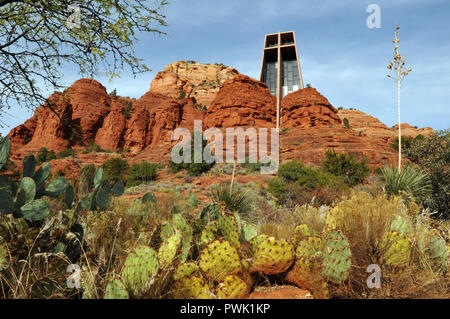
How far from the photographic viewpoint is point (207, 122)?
3438cm

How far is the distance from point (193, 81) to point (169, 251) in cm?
6018

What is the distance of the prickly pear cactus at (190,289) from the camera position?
1.83 meters

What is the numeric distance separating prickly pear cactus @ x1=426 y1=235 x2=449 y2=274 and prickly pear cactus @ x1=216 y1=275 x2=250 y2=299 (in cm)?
204

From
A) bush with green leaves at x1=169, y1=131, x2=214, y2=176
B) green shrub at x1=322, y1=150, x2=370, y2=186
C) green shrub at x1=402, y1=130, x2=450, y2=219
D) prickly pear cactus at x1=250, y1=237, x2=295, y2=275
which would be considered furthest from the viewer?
bush with green leaves at x1=169, y1=131, x2=214, y2=176

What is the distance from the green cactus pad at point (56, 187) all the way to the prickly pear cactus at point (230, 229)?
1557 mm

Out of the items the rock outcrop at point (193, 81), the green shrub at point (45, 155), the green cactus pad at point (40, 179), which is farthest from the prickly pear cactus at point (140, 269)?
the rock outcrop at point (193, 81)

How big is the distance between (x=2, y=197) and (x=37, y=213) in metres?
0.27

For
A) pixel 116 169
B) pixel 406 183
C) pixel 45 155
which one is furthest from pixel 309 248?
pixel 45 155

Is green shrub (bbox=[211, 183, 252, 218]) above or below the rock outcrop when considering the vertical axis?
below

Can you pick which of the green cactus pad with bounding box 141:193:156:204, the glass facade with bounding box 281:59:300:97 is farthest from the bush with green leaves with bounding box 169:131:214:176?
the glass facade with bounding box 281:59:300:97

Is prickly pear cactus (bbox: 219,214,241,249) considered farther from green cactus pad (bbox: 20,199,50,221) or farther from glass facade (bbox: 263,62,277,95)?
glass facade (bbox: 263,62,277,95)

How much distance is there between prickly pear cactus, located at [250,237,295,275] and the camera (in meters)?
2.25

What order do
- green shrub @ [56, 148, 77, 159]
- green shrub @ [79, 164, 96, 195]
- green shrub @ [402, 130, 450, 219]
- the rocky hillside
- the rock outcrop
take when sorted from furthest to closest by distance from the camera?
the rock outcrop
green shrub @ [56, 148, 77, 159]
the rocky hillside
green shrub @ [402, 130, 450, 219]
green shrub @ [79, 164, 96, 195]

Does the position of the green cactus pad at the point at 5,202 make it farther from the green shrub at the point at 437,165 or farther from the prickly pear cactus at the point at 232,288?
the green shrub at the point at 437,165
